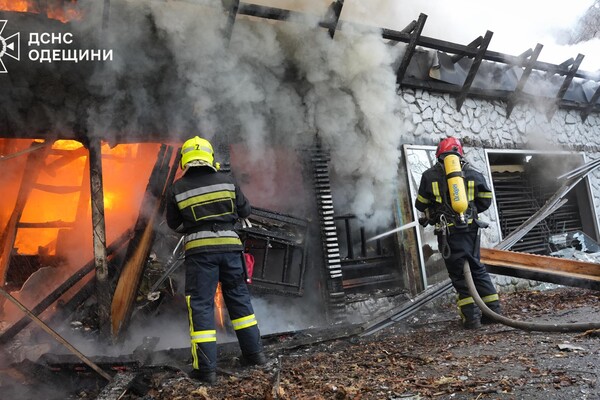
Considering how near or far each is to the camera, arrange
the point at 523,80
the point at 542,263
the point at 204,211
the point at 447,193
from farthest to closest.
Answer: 1. the point at 523,80
2. the point at 447,193
3. the point at 542,263
4. the point at 204,211

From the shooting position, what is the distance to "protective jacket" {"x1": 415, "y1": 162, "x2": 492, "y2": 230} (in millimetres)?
4871

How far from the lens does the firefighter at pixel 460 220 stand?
186 inches

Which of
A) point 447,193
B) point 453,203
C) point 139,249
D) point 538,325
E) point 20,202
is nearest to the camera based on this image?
point 538,325

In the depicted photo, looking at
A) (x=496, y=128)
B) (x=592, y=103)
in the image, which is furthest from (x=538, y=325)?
(x=592, y=103)

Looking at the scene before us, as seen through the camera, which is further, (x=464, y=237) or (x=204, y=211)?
(x=464, y=237)

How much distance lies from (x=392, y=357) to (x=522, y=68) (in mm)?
6817

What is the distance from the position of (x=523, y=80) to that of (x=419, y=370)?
6.48 m

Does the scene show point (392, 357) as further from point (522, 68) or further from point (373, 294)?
point (522, 68)

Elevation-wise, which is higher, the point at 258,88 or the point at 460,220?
the point at 258,88

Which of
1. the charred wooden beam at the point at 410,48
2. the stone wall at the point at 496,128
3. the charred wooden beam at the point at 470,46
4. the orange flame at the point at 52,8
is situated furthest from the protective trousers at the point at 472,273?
the orange flame at the point at 52,8

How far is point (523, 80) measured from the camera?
7867 mm

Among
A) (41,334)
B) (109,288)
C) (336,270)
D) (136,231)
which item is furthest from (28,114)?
(336,270)

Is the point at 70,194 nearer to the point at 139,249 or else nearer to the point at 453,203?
the point at 139,249

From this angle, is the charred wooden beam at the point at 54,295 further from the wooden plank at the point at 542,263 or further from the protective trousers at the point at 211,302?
the wooden plank at the point at 542,263
